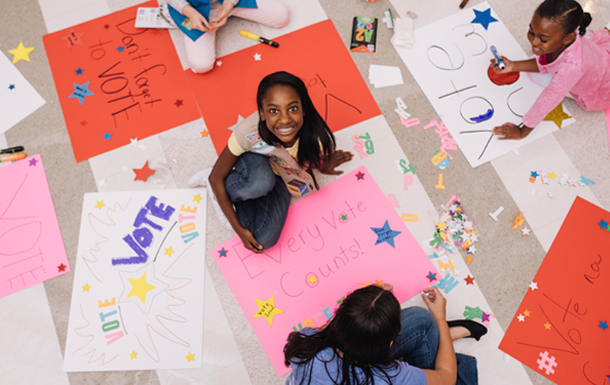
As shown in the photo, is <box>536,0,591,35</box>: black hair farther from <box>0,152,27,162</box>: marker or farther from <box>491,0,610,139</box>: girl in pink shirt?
<box>0,152,27,162</box>: marker

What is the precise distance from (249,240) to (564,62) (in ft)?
3.93

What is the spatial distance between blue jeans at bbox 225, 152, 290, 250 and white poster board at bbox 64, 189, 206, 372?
0.68 feet

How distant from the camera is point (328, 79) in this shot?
151 centimetres

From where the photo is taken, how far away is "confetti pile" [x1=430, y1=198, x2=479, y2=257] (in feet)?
4.45

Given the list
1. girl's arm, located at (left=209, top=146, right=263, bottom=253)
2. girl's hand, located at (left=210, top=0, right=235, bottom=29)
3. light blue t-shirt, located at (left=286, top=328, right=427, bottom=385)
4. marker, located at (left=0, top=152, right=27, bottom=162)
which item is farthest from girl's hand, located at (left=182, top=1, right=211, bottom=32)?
light blue t-shirt, located at (left=286, top=328, right=427, bottom=385)

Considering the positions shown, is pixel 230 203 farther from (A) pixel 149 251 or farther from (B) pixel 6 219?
(B) pixel 6 219

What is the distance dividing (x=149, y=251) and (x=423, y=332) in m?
0.96

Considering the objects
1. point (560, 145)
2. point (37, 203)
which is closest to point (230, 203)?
point (37, 203)

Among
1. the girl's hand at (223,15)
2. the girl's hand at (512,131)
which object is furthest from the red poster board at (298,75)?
the girl's hand at (512,131)

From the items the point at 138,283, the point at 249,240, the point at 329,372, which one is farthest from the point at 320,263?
the point at 138,283

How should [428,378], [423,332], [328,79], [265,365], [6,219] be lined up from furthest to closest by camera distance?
[328,79] < [6,219] < [265,365] < [423,332] < [428,378]

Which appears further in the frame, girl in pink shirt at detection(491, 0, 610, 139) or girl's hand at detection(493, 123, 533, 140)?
girl's hand at detection(493, 123, 533, 140)

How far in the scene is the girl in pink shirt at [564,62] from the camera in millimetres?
1131

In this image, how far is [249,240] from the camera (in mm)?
1266
